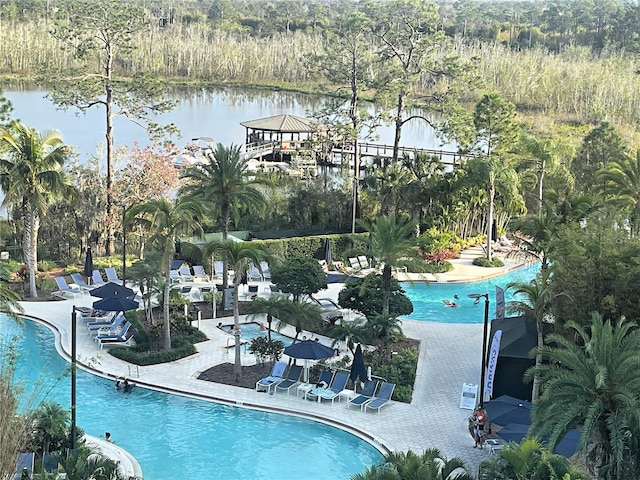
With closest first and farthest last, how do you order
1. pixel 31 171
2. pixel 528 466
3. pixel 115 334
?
pixel 528 466, pixel 115 334, pixel 31 171

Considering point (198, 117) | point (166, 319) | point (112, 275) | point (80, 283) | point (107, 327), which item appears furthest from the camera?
point (198, 117)

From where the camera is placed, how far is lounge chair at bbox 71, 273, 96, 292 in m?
28.5

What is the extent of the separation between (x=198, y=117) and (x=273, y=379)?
58.3 metres

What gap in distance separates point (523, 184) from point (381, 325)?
1887 cm

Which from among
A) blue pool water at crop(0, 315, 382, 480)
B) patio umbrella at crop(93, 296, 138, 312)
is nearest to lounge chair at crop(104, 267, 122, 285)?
patio umbrella at crop(93, 296, 138, 312)

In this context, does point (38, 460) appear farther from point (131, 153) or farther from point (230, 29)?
point (230, 29)

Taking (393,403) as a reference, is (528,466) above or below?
above

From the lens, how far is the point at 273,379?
→ 21.3 metres

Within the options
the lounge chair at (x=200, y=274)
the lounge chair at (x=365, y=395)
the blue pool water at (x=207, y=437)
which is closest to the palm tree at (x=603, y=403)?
the blue pool water at (x=207, y=437)

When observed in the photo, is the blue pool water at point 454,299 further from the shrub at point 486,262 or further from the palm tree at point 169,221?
the palm tree at point 169,221

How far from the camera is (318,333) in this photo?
1013 inches

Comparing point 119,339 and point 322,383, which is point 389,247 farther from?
point 119,339

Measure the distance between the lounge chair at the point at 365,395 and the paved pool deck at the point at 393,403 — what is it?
241mm

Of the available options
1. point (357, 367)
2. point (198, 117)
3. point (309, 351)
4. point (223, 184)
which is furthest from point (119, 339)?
point (198, 117)
